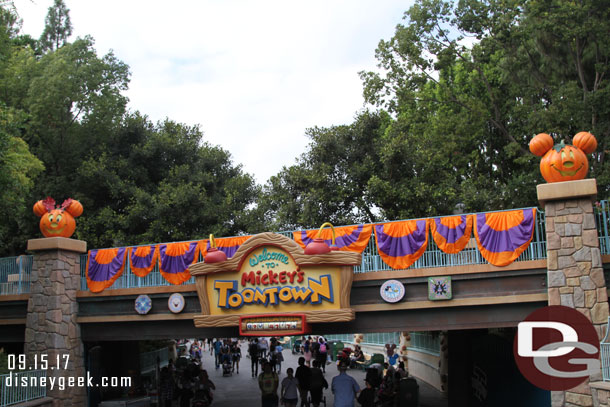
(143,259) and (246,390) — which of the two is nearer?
(143,259)

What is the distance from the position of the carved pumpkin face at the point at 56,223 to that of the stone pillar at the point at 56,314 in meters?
0.28

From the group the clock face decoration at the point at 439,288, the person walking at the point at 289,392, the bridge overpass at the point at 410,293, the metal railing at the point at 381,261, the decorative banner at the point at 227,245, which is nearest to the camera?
the bridge overpass at the point at 410,293

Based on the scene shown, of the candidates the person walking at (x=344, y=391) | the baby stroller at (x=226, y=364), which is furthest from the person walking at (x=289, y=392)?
the baby stroller at (x=226, y=364)

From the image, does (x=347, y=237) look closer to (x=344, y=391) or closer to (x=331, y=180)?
(x=344, y=391)

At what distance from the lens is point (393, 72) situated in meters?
28.4

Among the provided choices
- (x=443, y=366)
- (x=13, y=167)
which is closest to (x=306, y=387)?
(x=443, y=366)

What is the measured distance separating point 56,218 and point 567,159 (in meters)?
15.1

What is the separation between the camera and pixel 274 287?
17109 millimetres

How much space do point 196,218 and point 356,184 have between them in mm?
7782

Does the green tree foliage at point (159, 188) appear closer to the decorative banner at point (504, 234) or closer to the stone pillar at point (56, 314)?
the stone pillar at point (56, 314)

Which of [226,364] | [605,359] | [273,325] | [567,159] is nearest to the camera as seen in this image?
[605,359]

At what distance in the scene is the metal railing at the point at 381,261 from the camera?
49.4 ft

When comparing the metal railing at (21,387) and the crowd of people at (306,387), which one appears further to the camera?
the metal railing at (21,387)

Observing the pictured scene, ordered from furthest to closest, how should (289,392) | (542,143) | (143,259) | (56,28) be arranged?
1. (56,28)
2. (143,259)
3. (289,392)
4. (542,143)
